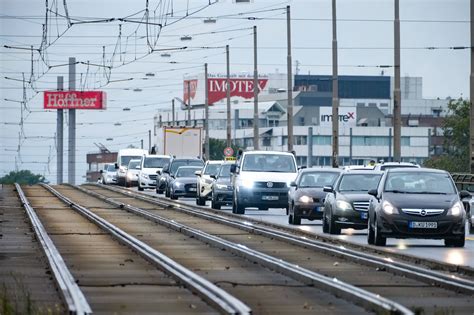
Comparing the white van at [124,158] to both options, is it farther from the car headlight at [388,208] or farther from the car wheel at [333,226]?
the car headlight at [388,208]

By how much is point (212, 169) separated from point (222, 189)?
15.0ft

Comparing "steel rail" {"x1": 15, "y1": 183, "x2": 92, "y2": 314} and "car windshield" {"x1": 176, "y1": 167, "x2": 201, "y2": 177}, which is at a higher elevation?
"car windshield" {"x1": 176, "y1": 167, "x2": 201, "y2": 177}

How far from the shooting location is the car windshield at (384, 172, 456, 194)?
32.4 metres

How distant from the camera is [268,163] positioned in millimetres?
52688

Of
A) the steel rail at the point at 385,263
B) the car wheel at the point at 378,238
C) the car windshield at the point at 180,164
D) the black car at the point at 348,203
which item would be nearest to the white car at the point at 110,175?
the car windshield at the point at 180,164

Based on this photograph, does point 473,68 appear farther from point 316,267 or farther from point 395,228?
point 316,267

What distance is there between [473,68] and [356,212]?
1574 cm

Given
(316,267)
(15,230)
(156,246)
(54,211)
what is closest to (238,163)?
(54,211)

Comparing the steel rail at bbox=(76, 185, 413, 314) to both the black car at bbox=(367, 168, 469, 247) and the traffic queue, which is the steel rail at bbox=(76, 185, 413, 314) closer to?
the black car at bbox=(367, 168, 469, 247)

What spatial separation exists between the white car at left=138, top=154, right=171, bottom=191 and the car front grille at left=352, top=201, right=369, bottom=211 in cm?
4820

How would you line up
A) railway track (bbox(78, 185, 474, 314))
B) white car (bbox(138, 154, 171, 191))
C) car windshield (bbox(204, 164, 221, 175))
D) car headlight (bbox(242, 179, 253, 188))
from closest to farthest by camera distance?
railway track (bbox(78, 185, 474, 314)), car headlight (bbox(242, 179, 253, 188)), car windshield (bbox(204, 164, 221, 175)), white car (bbox(138, 154, 171, 191))

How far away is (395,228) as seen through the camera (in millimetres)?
31578

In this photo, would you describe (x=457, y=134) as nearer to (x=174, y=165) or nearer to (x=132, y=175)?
(x=132, y=175)

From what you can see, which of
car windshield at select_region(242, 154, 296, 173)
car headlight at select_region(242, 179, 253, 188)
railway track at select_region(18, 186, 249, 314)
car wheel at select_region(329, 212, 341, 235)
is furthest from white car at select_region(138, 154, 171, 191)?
railway track at select_region(18, 186, 249, 314)
